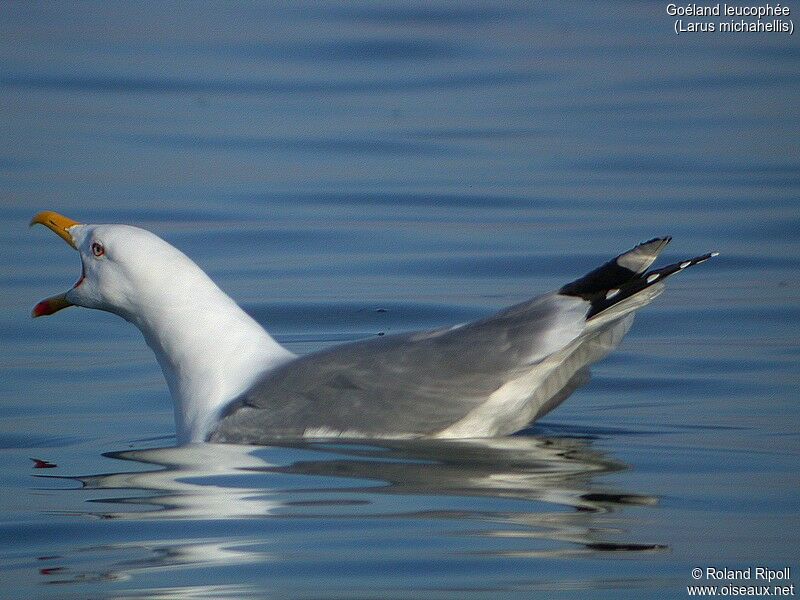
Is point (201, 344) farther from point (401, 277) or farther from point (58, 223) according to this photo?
point (401, 277)

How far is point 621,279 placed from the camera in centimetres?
564

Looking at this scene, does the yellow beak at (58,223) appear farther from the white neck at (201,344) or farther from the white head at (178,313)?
the white neck at (201,344)

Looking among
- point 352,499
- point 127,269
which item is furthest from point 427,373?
point 127,269

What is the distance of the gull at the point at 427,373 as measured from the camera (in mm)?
5672

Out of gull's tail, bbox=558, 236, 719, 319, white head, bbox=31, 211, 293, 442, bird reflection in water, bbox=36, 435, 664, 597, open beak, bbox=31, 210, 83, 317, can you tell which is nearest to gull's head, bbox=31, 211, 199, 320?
white head, bbox=31, 211, 293, 442

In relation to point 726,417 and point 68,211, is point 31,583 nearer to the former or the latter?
point 726,417

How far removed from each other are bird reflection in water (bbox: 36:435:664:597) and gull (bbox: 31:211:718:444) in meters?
0.09

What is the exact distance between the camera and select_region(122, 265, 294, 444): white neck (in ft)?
20.7

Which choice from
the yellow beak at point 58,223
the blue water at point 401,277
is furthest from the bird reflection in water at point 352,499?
the yellow beak at point 58,223

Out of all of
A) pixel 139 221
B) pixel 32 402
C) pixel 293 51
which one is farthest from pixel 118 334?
pixel 293 51

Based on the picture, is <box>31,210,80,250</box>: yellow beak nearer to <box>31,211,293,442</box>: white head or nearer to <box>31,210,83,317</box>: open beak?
<box>31,210,83,317</box>: open beak

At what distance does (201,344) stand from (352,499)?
1553 millimetres

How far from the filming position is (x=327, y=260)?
994cm

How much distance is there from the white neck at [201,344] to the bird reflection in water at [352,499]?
35cm
